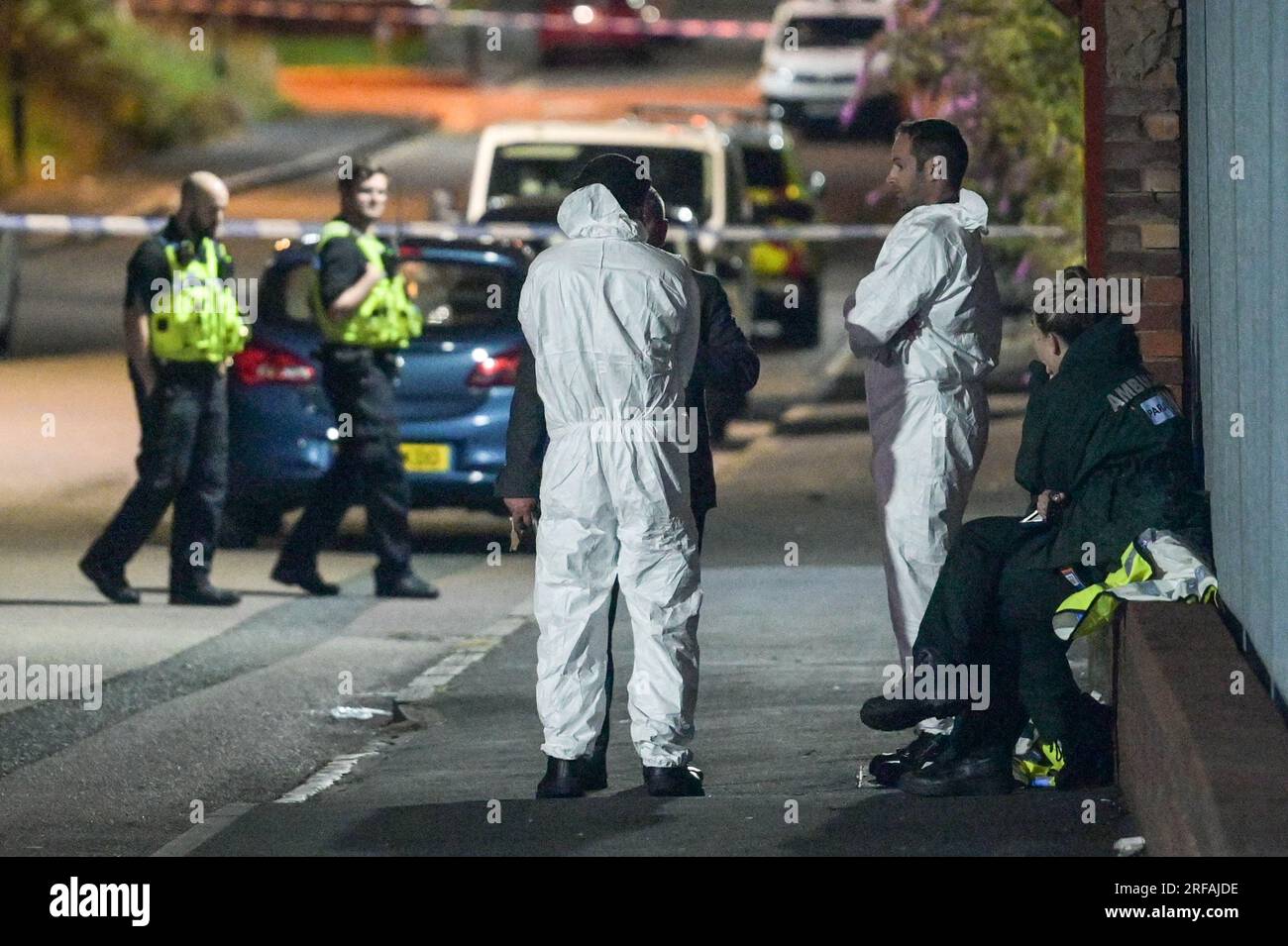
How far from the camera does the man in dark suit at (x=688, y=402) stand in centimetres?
709

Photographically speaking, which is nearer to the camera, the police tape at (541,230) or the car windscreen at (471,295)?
the car windscreen at (471,295)

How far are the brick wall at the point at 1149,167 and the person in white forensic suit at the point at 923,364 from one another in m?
0.61

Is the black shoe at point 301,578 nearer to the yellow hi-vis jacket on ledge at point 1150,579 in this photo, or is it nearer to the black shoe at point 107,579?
the black shoe at point 107,579

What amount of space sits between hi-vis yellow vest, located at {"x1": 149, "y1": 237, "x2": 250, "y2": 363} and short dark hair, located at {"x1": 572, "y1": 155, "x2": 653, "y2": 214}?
4.12 m

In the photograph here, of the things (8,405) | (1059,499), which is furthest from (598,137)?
(1059,499)

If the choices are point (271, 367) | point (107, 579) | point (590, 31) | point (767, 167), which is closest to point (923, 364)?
point (107, 579)

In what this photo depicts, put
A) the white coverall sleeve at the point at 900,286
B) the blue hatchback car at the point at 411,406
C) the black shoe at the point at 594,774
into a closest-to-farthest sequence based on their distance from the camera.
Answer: the black shoe at the point at 594,774 → the white coverall sleeve at the point at 900,286 → the blue hatchback car at the point at 411,406

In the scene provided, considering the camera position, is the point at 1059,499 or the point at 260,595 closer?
the point at 1059,499

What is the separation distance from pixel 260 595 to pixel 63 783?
357cm

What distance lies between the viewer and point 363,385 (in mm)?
11117

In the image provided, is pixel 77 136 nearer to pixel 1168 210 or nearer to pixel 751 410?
pixel 751 410

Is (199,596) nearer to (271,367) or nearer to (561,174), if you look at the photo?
(271,367)

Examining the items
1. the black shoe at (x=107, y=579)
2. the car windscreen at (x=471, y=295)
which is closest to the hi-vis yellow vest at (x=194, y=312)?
the black shoe at (x=107, y=579)
